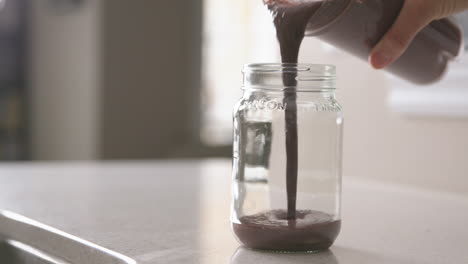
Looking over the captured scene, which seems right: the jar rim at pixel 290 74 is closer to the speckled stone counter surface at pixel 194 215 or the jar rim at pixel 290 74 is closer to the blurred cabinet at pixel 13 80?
the speckled stone counter surface at pixel 194 215

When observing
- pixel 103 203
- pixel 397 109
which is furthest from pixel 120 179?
pixel 397 109

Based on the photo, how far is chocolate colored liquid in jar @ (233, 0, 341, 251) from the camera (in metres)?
0.79

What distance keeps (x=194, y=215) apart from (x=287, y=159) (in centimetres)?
31

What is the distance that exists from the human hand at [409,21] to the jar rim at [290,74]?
0.09 metres

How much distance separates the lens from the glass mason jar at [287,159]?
2.64 feet

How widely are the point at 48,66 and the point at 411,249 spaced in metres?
4.54

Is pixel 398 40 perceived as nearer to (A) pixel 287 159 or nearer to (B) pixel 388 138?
(A) pixel 287 159

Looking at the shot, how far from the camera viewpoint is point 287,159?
2.70 feet

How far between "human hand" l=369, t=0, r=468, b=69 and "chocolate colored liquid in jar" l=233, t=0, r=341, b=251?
118 millimetres

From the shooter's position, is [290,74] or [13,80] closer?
[290,74]

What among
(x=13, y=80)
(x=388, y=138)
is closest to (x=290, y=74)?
(x=388, y=138)

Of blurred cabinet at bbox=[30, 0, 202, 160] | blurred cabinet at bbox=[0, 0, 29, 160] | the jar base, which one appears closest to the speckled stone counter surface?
the jar base

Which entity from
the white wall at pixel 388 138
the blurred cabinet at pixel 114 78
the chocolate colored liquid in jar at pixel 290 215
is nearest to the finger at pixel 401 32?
the chocolate colored liquid in jar at pixel 290 215

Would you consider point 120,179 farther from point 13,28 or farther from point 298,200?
point 13,28
